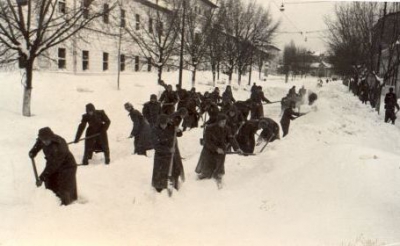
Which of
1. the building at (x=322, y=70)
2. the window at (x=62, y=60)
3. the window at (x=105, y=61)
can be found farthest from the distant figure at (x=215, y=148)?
the building at (x=322, y=70)

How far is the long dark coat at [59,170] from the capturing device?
5.89 m

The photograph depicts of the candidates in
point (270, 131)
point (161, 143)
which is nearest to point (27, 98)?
point (161, 143)

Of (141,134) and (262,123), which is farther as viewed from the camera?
(262,123)

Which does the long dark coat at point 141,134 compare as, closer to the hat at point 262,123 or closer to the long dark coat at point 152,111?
the long dark coat at point 152,111

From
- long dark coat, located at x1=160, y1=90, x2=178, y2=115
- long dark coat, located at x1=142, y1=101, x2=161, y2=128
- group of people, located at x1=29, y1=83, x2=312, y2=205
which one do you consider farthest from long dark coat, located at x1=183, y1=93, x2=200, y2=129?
long dark coat, located at x1=142, y1=101, x2=161, y2=128

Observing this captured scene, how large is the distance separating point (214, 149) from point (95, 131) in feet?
8.80

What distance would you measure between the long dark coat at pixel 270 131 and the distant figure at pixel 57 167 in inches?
232

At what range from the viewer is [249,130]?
10031mm

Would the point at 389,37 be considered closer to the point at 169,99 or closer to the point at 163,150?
the point at 169,99

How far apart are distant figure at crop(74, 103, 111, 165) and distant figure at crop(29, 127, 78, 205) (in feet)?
8.72

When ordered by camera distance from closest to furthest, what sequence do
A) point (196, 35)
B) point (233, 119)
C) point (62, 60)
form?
point (233, 119) → point (62, 60) → point (196, 35)

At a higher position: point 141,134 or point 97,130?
point 97,130

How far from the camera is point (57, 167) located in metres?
5.88

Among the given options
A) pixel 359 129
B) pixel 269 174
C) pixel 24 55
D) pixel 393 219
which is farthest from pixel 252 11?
pixel 393 219
